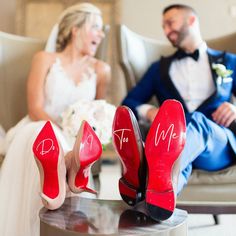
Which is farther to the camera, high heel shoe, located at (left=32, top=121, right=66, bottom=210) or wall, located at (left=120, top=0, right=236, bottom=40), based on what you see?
wall, located at (left=120, top=0, right=236, bottom=40)

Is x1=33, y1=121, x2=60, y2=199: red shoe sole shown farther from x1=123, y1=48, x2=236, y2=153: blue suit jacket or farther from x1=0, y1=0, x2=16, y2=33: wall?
x1=0, y1=0, x2=16, y2=33: wall

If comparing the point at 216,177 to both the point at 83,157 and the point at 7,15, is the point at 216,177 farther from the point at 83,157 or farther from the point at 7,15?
the point at 7,15

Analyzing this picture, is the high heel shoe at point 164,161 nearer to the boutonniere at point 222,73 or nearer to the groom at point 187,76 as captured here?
the groom at point 187,76

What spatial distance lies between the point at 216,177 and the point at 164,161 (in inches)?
22.1

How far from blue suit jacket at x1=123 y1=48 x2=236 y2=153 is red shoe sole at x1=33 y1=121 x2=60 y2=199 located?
2.84ft

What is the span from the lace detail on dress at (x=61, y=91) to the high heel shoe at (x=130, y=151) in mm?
875

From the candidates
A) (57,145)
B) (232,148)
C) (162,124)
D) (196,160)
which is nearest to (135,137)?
(162,124)

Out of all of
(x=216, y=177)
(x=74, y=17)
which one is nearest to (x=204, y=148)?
(x=216, y=177)

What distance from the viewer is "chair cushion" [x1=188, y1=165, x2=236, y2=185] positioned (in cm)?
153

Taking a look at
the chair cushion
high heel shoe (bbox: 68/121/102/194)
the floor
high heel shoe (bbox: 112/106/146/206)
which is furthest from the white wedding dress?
the floor

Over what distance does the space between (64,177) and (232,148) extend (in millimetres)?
717

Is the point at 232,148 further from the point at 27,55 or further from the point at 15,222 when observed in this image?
the point at 27,55

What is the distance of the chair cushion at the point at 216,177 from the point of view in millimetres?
1532

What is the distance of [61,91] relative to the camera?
6.56 feet
